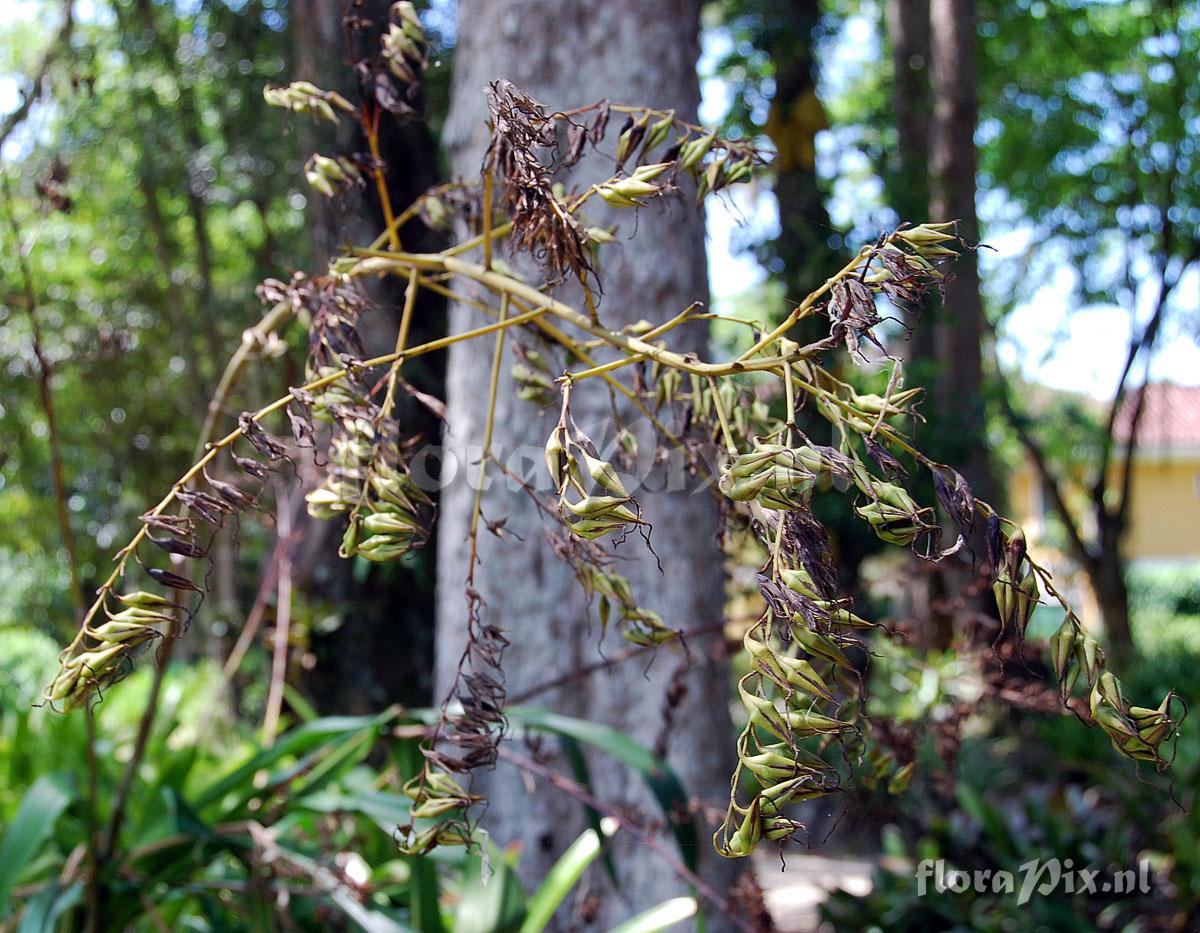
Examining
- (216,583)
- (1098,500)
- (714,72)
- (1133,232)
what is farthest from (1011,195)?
(216,583)

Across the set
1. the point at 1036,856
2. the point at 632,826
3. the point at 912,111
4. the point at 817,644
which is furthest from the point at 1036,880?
the point at 912,111

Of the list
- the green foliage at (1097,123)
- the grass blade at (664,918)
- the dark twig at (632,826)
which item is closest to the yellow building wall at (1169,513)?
the green foliage at (1097,123)

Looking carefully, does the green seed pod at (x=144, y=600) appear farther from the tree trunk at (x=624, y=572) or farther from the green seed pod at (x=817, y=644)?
the tree trunk at (x=624, y=572)

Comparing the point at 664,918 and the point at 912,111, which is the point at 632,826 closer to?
the point at 664,918

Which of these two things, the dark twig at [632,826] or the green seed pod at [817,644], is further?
the dark twig at [632,826]

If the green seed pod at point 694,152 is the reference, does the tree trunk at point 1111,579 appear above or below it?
below

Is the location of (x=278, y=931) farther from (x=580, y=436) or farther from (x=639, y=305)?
(x=580, y=436)

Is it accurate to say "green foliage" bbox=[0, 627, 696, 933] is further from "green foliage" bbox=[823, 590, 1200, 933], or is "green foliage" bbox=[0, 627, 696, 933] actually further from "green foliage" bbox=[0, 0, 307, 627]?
"green foliage" bbox=[0, 0, 307, 627]
